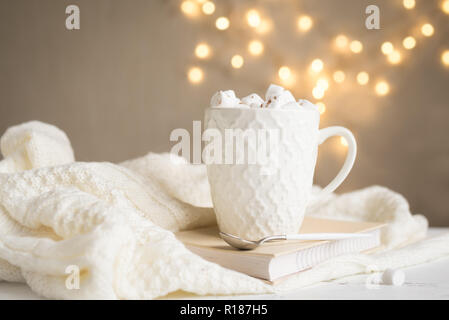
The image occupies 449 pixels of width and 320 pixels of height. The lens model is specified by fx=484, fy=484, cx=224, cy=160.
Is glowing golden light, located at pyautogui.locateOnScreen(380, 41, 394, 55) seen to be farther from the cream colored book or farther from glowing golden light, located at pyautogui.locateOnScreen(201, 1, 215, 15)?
the cream colored book

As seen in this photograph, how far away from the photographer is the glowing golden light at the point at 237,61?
126cm

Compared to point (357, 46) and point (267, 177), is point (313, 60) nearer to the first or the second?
point (357, 46)

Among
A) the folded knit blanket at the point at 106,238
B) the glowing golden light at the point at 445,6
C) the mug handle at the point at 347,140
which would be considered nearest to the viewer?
the folded knit blanket at the point at 106,238

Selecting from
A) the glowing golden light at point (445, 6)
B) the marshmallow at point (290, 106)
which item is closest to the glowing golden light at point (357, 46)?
the glowing golden light at point (445, 6)

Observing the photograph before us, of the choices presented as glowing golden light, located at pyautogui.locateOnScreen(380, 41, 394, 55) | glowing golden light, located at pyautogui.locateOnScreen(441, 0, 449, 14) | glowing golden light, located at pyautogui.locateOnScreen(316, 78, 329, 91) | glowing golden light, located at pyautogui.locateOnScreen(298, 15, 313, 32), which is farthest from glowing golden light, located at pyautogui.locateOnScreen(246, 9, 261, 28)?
glowing golden light, located at pyautogui.locateOnScreen(441, 0, 449, 14)

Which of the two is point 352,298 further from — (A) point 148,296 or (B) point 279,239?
(A) point 148,296

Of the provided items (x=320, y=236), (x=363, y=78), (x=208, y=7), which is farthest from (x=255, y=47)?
(x=320, y=236)

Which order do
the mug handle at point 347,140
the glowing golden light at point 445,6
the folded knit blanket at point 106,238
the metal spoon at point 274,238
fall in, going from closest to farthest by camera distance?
1. the folded knit blanket at point 106,238
2. the metal spoon at point 274,238
3. the mug handle at point 347,140
4. the glowing golden light at point 445,6

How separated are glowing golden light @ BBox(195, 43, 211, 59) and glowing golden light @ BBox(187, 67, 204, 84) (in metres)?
0.04

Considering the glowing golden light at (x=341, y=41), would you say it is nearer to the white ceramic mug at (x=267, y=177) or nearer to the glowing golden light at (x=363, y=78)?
the glowing golden light at (x=363, y=78)

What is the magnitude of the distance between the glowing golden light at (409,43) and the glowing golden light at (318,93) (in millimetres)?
226

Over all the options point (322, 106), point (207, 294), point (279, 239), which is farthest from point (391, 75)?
point (207, 294)

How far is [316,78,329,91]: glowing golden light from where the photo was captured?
4.06 feet
